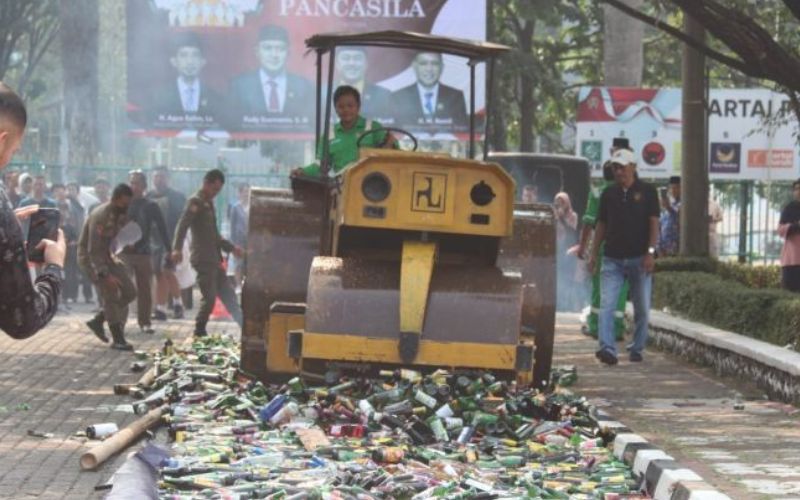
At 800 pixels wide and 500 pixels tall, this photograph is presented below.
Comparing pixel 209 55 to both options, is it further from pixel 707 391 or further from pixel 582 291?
pixel 707 391

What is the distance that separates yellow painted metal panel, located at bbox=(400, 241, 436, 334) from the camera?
11.5 meters

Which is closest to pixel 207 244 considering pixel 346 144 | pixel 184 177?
pixel 346 144

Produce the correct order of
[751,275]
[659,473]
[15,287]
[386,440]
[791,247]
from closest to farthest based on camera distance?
[15,287] → [659,473] → [386,440] → [791,247] → [751,275]

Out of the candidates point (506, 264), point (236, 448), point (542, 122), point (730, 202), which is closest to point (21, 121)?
point (236, 448)

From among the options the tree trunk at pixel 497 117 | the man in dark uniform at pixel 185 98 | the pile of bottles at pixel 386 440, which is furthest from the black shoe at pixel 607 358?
the tree trunk at pixel 497 117

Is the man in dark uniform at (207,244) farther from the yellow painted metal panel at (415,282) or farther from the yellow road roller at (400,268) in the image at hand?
the yellow painted metal panel at (415,282)

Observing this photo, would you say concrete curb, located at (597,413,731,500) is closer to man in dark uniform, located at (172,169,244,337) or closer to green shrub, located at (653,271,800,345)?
green shrub, located at (653,271,800,345)

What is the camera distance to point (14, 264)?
5.34 metres

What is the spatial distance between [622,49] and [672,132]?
1684 mm

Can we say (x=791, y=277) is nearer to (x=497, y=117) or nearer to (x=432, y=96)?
(x=432, y=96)

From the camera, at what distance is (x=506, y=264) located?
13.4 meters

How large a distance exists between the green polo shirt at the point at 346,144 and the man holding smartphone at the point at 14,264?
8.32 metres

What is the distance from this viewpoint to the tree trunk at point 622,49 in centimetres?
3212

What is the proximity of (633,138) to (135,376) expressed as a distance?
17785 millimetres
